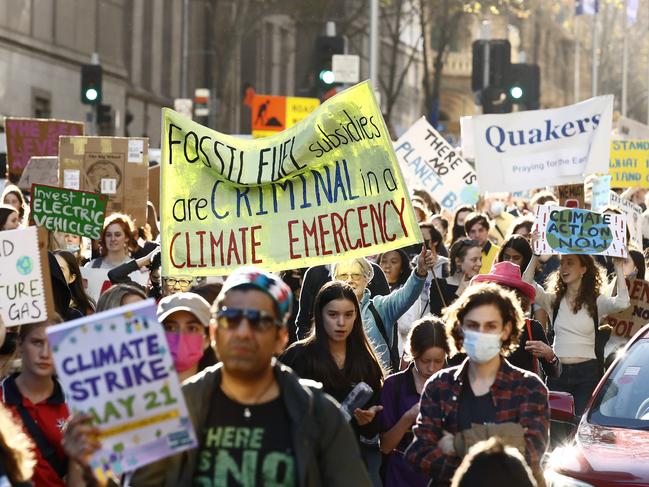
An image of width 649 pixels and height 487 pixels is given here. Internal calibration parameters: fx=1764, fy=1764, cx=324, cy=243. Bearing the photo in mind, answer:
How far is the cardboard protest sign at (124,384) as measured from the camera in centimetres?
454

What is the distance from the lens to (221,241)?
8.91 metres

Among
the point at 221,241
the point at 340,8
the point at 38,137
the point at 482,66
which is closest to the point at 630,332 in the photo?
the point at 221,241

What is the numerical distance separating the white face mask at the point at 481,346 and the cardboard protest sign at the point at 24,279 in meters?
2.33

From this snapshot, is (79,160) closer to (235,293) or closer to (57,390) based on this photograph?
(57,390)

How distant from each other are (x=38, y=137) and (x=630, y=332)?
24.9 feet

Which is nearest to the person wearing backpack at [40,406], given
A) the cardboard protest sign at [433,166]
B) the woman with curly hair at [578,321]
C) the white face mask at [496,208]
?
the woman with curly hair at [578,321]

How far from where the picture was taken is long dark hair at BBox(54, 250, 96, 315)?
10.1 metres

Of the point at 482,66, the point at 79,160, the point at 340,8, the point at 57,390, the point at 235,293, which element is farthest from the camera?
the point at 340,8

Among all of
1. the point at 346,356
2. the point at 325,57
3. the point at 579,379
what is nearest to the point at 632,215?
the point at 579,379

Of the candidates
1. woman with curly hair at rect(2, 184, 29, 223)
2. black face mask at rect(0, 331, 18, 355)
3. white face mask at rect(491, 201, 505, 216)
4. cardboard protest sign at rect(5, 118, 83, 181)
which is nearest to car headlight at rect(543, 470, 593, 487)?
black face mask at rect(0, 331, 18, 355)

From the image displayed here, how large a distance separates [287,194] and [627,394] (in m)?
2.22

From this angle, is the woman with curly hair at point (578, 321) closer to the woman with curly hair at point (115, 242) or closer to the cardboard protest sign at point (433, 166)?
the woman with curly hair at point (115, 242)

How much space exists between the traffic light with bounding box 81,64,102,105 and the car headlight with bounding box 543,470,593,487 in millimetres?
20352

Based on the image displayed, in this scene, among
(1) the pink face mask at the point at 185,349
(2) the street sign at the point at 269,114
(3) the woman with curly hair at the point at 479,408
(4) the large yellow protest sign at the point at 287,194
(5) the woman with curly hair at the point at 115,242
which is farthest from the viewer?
(2) the street sign at the point at 269,114
